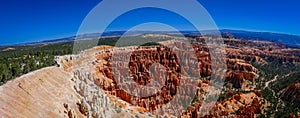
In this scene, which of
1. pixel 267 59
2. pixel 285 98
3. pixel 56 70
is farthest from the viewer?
pixel 267 59

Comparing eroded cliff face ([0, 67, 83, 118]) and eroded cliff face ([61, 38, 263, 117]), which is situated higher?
eroded cliff face ([0, 67, 83, 118])

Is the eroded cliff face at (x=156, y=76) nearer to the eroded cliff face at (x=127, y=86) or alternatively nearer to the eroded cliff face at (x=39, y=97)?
the eroded cliff face at (x=127, y=86)

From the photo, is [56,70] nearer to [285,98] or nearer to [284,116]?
[284,116]

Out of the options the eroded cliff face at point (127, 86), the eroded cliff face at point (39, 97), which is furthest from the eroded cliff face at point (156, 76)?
the eroded cliff face at point (39, 97)

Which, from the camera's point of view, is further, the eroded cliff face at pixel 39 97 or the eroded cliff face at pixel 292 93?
the eroded cliff face at pixel 292 93

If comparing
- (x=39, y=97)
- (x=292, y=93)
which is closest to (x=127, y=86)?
(x=39, y=97)

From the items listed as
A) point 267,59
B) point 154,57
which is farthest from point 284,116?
Result: point 267,59

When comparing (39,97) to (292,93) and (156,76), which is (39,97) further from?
(292,93)

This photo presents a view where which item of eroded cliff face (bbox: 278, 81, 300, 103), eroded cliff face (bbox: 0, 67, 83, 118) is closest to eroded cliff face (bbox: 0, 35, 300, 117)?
eroded cliff face (bbox: 0, 67, 83, 118)

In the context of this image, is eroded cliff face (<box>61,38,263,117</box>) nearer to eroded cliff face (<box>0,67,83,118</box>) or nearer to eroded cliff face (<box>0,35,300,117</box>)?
eroded cliff face (<box>0,35,300,117</box>)

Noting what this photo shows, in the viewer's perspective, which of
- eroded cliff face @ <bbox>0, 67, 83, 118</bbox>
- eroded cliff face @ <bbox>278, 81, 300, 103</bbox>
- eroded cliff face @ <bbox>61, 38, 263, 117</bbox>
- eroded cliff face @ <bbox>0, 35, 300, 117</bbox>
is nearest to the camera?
eroded cliff face @ <bbox>0, 67, 83, 118</bbox>

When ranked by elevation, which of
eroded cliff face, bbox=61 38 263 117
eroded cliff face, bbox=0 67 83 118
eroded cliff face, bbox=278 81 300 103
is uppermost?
eroded cliff face, bbox=0 67 83 118
